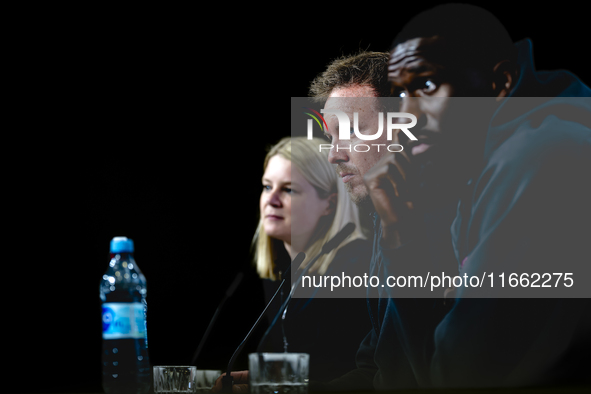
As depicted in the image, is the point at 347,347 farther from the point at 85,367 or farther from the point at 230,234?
the point at 85,367

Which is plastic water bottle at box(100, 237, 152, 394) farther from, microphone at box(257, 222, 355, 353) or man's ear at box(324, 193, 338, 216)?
man's ear at box(324, 193, 338, 216)

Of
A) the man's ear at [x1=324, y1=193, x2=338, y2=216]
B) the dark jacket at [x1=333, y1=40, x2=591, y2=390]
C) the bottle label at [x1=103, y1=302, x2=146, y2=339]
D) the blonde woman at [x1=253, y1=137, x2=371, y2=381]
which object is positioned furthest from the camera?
the man's ear at [x1=324, y1=193, x2=338, y2=216]

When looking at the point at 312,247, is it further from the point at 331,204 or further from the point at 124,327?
the point at 124,327

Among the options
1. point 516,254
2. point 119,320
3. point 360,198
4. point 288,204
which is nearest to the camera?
point 119,320

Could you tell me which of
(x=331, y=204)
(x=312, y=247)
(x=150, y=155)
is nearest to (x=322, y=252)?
(x=312, y=247)

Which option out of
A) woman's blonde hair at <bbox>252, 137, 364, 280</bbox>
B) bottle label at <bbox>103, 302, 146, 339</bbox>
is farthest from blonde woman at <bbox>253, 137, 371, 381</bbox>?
bottle label at <bbox>103, 302, 146, 339</bbox>

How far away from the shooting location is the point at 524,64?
184cm

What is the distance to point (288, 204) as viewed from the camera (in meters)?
2.10

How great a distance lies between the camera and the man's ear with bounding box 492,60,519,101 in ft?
5.81

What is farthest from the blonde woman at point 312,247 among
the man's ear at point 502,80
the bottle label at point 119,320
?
the bottle label at point 119,320

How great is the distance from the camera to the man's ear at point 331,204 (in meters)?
2.03

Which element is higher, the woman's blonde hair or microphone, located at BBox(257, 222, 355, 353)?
the woman's blonde hair

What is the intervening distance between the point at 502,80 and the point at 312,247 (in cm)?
86

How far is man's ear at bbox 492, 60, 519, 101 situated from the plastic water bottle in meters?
1.23
